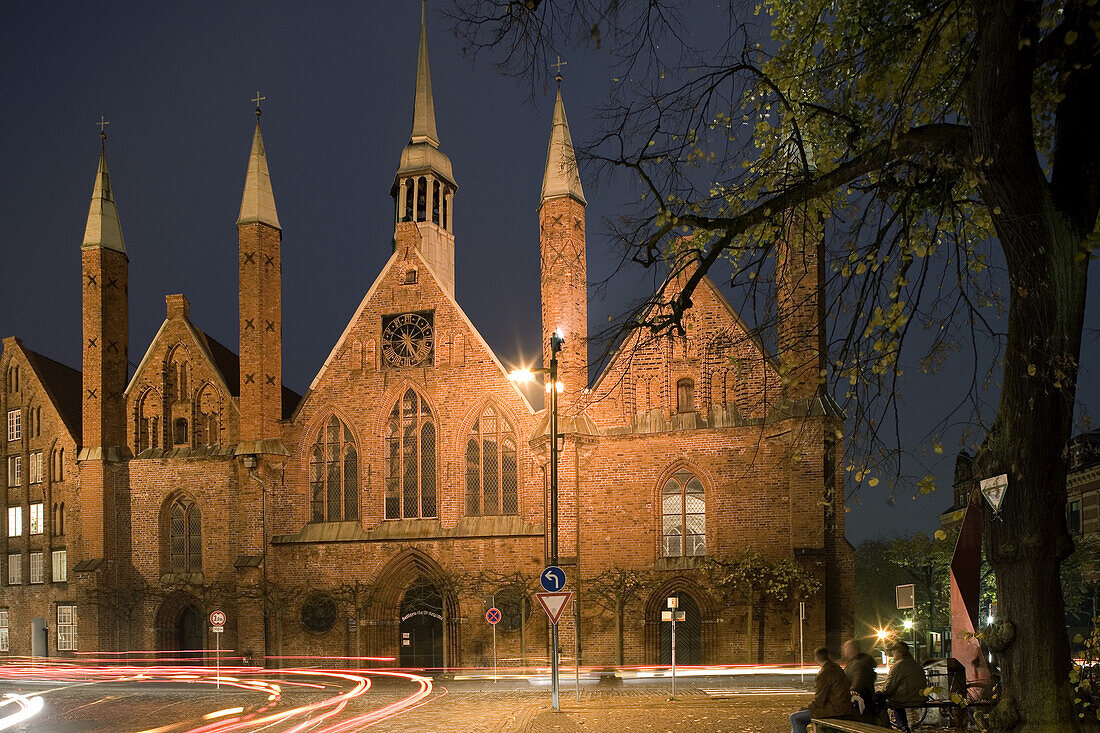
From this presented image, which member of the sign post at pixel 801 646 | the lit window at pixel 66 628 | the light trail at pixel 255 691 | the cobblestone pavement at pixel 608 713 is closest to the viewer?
the cobblestone pavement at pixel 608 713

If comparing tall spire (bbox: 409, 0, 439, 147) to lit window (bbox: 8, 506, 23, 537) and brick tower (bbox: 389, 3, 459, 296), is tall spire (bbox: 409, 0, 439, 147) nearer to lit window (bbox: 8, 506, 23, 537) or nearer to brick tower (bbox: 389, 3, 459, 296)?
brick tower (bbox: 389, 3, 459, 296)

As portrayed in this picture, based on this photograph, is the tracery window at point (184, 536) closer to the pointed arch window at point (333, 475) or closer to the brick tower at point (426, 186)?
the pointed arch window at point (333, 475)

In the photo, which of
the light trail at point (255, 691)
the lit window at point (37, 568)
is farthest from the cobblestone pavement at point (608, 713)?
the lit window at point (37, 568)

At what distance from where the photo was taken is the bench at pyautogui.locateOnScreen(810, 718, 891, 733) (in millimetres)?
8180

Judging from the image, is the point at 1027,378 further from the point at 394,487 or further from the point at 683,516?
the point at 394,487

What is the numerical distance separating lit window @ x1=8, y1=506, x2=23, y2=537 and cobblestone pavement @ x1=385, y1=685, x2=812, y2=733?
23.5 meters

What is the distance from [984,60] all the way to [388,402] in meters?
28.9

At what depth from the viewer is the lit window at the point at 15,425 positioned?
39.2 m

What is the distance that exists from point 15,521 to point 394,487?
622 inches

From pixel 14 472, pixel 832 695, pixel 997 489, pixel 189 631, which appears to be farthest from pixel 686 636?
pixel 14 472

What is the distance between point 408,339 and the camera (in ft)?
115

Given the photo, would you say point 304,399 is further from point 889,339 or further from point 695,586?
point 889,339

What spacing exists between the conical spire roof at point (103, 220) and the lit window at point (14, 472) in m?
8.77

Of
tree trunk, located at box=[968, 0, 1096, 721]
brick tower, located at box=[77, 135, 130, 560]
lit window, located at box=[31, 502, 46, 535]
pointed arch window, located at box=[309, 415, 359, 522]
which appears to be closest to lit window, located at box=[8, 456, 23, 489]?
lit window, located at box=[31, 502, 46, 535]
